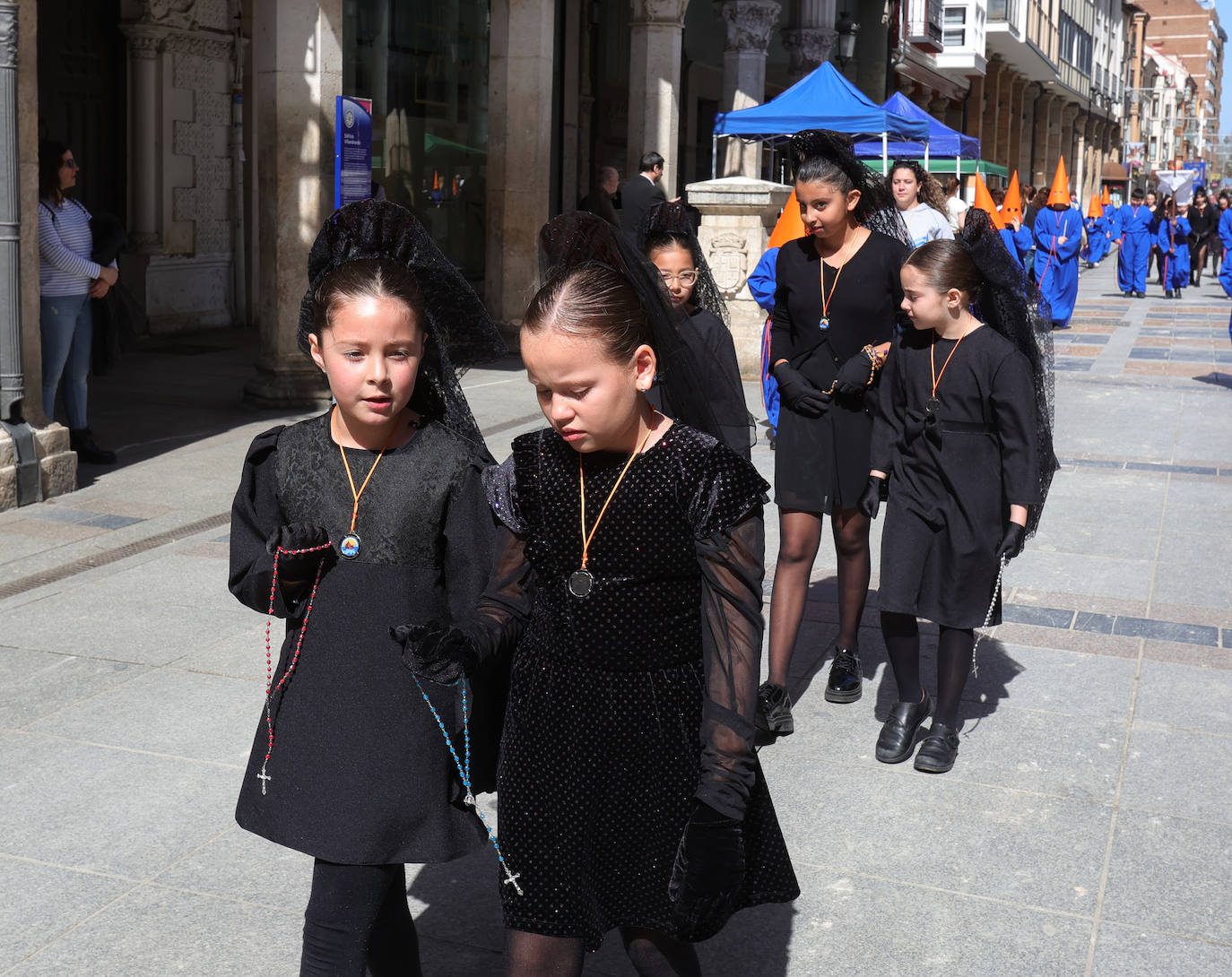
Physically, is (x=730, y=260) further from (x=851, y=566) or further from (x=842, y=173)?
(x=842, y=173)

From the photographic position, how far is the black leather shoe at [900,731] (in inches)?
183

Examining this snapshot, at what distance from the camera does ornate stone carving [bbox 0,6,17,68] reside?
24.7ft

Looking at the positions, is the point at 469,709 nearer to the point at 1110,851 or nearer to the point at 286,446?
the point at 286,446

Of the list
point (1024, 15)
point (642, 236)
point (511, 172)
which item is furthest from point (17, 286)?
point (1024, 15)

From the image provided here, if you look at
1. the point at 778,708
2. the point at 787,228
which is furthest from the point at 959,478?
the point at 787,228

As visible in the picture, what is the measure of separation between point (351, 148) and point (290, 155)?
1.42ft

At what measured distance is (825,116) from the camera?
53.2ft

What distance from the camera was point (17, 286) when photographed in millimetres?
7844

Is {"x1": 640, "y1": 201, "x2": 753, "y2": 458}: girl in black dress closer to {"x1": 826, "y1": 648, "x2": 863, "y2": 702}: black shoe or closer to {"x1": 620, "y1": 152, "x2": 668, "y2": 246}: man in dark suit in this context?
{"x1": 826, "y1": 648, "x2": 863, "y2": 702}: black shoe

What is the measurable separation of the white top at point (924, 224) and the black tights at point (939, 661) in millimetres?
4514

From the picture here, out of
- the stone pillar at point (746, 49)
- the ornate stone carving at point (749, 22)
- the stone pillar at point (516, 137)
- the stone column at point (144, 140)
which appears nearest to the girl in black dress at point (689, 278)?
the stone pillar at point (516, 137)

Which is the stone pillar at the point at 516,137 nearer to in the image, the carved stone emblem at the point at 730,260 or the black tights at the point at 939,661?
the carved stone emblem at the point at 730,260

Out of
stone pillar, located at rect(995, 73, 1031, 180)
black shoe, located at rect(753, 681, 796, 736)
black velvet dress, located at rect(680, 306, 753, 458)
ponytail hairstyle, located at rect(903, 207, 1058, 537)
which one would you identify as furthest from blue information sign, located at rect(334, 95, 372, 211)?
stone pillar, located at rect(995, 73, 1031, 180)

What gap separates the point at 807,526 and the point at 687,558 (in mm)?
2568
